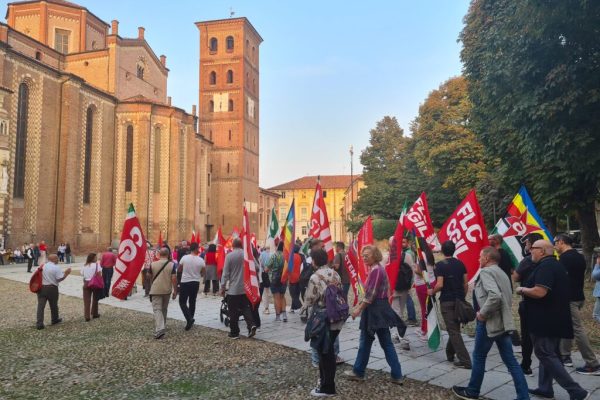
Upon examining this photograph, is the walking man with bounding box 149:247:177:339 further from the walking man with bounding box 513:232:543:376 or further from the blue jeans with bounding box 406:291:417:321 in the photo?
the walking man with bounding box 513:232:543:376

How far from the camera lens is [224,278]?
9062 mm

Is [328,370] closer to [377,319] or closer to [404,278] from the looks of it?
[377,319]

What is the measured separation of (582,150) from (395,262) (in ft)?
22.4

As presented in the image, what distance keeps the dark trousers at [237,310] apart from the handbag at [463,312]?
159 inches

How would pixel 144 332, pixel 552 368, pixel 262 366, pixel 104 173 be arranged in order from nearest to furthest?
pixel 552 368 → pixel 262 366 → pixel 144 332 → pixel 104 173

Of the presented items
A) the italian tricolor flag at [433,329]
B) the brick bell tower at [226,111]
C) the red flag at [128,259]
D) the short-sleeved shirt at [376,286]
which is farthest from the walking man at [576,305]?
the brick bell tower at [226,111]

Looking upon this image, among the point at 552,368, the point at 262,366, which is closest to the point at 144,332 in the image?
the point at 262,366

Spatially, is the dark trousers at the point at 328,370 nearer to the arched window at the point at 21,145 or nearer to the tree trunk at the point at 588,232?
the tree trunk at the point at 588,232

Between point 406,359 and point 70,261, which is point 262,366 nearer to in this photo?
point 406,359

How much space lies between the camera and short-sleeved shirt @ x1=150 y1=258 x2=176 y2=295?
29.7 ft

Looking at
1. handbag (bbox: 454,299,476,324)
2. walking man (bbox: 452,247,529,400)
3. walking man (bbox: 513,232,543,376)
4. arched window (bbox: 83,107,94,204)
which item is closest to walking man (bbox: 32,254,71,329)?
handbag (bbox: 454,299,476,324)

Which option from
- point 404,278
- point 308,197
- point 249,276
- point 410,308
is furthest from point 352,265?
point 308,197

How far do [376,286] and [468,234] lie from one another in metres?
2.50

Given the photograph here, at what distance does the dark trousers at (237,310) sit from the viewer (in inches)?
349
